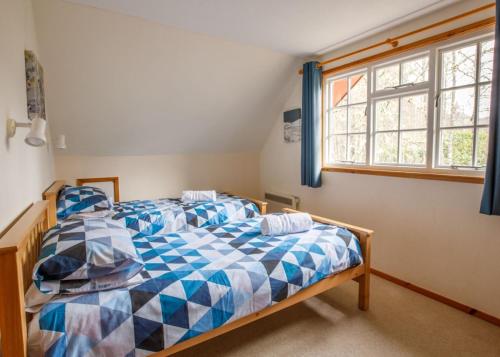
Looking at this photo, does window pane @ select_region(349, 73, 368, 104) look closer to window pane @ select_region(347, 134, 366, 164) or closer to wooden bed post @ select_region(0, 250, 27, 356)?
window pane @ select_region(347, 134, 366, 164)

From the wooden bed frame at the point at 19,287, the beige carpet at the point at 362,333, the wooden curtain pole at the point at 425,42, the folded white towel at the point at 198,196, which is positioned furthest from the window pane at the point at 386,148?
the folded white towel at the point at 198,196

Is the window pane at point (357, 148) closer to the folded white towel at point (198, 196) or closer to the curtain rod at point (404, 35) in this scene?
the curtain rod at point (404, 35)

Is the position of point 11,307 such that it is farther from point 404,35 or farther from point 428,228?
point 404,35

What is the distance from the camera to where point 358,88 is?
3047mm

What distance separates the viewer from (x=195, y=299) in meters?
1.42

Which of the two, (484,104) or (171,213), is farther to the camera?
(171,213)

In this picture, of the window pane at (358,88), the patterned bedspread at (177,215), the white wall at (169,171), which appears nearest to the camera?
the patterned bedspread at (177,215)

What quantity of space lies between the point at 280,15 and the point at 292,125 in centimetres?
161

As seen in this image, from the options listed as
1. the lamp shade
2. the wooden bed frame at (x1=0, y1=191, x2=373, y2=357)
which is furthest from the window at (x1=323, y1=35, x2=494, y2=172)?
the lamp shade

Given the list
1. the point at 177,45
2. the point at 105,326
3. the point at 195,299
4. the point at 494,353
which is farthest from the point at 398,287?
the point at 177,45

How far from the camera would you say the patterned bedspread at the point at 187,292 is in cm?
120

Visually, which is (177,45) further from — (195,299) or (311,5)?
(195,299)

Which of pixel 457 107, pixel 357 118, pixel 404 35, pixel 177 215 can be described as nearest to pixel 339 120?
pixel 357 118

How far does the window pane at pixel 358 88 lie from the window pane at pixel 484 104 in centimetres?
100
